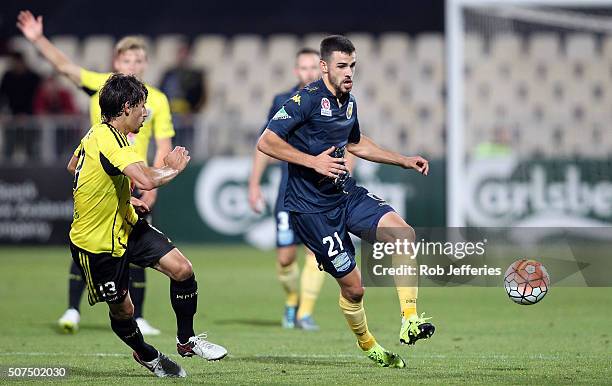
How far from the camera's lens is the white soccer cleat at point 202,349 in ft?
26.1

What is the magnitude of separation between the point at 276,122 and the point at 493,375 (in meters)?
2.19

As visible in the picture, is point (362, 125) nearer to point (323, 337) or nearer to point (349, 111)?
point (323, 337)

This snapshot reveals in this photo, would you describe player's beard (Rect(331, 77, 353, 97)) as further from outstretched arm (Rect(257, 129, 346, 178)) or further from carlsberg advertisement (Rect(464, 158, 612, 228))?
carlsberg advertisement (Rect(464, 158, 612, 228))

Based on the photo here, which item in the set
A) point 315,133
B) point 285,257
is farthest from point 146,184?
point 285,257

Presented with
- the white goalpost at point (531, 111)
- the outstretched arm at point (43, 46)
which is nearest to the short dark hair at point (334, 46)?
the outstretched arm at point (43, 46)

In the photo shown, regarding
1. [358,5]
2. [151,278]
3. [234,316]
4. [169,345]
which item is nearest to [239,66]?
[358,5]

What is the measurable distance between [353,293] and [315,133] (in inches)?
43.9

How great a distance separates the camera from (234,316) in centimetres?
1233

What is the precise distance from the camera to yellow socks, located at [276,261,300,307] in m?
11.6

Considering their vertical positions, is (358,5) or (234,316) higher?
(358,5)

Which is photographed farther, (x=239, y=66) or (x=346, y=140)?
(x=239, y=66)

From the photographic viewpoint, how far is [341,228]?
834 centimetres

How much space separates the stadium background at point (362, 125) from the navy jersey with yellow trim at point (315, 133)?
126 inches

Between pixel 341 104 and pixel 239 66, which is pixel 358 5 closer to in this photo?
pixel 239 66
